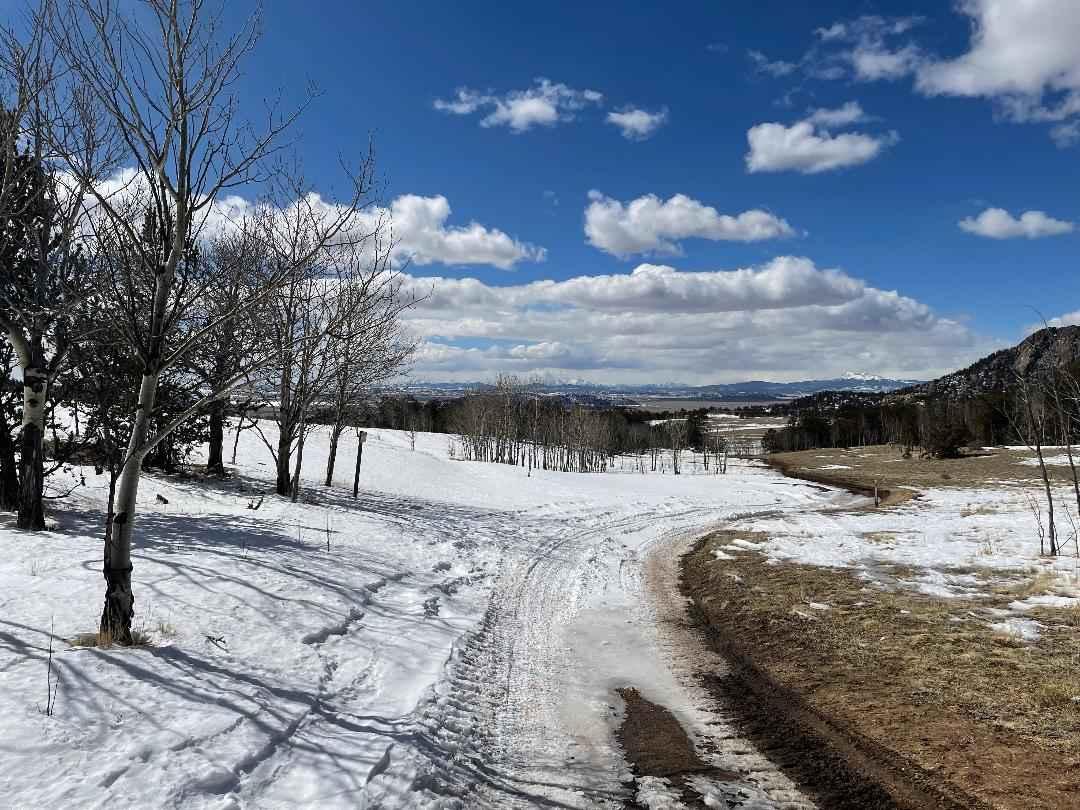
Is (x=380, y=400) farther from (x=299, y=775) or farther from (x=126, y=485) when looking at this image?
(x=299, y=775)

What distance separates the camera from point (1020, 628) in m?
8.42

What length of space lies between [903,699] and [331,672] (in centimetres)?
591

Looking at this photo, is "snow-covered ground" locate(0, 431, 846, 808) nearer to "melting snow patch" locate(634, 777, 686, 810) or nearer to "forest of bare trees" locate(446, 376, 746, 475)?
"melting snow patch" locate(634, 777, 686, 810)

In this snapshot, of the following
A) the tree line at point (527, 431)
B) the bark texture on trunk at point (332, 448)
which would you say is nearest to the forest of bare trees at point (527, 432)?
the tree line at point (527, 431)

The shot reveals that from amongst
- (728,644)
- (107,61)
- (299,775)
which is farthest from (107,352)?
(728,644)

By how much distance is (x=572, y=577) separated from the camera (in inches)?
487

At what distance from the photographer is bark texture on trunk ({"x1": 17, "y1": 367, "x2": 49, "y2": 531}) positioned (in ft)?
30.3

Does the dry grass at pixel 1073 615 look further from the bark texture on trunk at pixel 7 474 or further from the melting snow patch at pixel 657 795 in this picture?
the bark texture on trunk at pixel 7 474

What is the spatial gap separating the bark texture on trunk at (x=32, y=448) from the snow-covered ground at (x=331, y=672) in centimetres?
44

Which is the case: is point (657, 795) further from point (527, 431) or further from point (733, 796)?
point (527, 431)

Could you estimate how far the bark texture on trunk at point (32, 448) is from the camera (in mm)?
9234

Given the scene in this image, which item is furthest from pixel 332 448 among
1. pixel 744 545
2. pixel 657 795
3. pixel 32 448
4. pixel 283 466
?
pixel 657 795

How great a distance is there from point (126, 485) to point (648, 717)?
5439 millimetres

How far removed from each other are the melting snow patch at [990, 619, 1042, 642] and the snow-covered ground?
13.4ft
